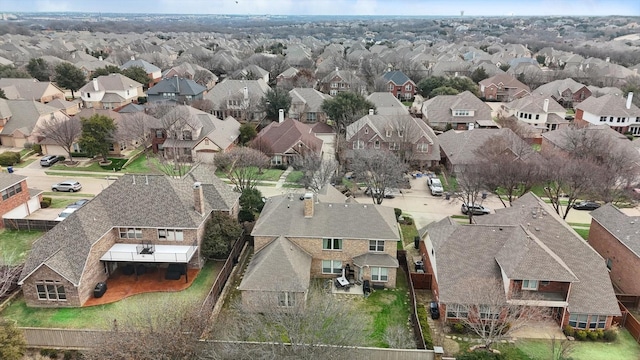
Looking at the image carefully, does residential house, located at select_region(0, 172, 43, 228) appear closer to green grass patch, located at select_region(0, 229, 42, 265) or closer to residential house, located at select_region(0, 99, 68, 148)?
green grass patch, located at select_region(0, 229, 42, 265)

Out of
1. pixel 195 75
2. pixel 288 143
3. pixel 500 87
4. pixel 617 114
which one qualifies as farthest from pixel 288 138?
→ pixel 500 87

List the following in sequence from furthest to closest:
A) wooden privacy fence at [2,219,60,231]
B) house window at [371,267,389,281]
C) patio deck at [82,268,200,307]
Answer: wooden privacy fence at [2,219,60,231] → house window at [371,267,389,281] → patio deck at [82,268,200,307]

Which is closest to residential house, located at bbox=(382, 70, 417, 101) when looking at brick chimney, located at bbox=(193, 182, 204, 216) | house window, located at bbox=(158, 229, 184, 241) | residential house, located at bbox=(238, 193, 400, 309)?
residential house, located at bbox=(238, 193, 400, 309)

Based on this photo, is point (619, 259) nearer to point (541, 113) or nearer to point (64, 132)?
point (541, 113)

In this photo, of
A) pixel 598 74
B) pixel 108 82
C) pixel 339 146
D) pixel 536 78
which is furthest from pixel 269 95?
pixel 598 74

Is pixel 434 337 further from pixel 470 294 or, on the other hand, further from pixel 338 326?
pixel 338 326

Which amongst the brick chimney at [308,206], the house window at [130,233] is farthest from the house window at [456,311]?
the house window at [130,233]
